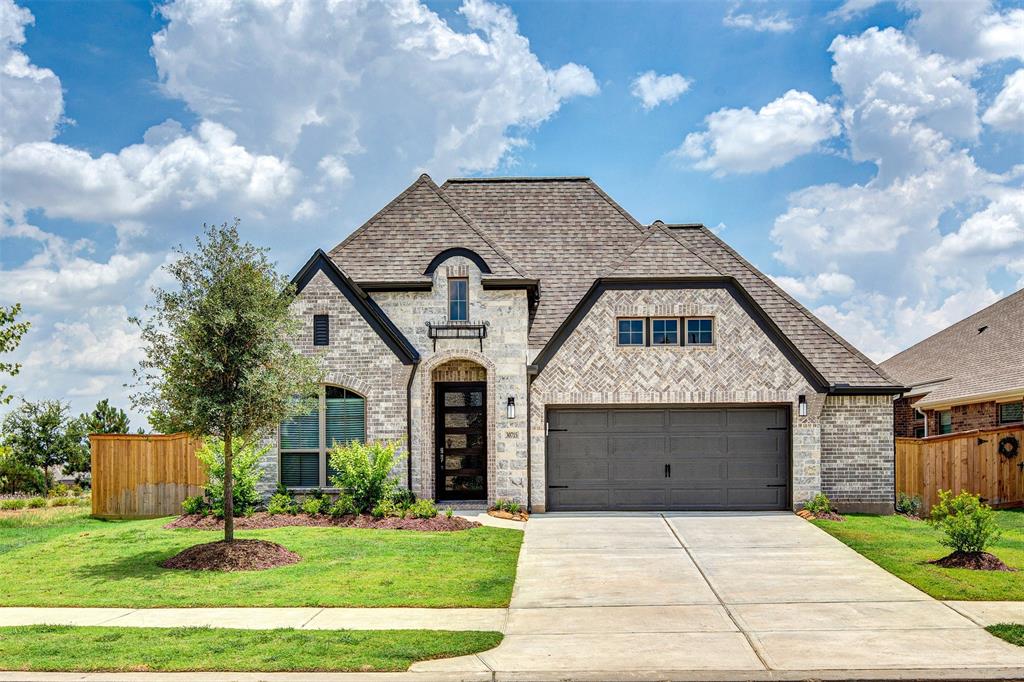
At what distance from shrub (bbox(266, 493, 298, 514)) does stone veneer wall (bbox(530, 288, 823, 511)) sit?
527 centimetres

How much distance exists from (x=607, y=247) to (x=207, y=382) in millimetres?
11921

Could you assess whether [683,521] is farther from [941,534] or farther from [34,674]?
[34,674]

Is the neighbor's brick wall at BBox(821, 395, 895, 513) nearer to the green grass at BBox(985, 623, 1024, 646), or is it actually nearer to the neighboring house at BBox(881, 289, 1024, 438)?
the neighboring house at BBox(881, 289, 1024, 438)

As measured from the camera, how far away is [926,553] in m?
14.3

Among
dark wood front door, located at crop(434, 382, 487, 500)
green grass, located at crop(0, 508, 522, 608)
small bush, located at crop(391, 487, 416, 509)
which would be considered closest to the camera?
green grass, located at crop(0, 508, 522, 608)

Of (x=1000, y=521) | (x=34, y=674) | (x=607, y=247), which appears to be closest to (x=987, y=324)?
(x=1000, y=521)

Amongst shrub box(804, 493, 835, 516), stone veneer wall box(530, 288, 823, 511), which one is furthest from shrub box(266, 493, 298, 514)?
shrub box(804, 493, 835, 516)

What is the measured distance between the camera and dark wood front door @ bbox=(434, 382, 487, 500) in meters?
20.1

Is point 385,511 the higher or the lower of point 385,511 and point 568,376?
the lower

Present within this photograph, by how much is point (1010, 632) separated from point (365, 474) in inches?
455

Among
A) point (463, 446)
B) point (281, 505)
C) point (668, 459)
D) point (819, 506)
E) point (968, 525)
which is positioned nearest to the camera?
point (968, 525)

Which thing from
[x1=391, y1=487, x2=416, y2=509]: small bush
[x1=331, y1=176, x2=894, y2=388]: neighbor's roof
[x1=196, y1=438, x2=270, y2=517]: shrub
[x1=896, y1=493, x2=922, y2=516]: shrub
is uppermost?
[x1=331, y1=176, x2=894, y2=388]: neighbor's roof

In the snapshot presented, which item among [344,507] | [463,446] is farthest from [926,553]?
[344,507]

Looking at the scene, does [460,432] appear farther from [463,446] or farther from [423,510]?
[423,510]
